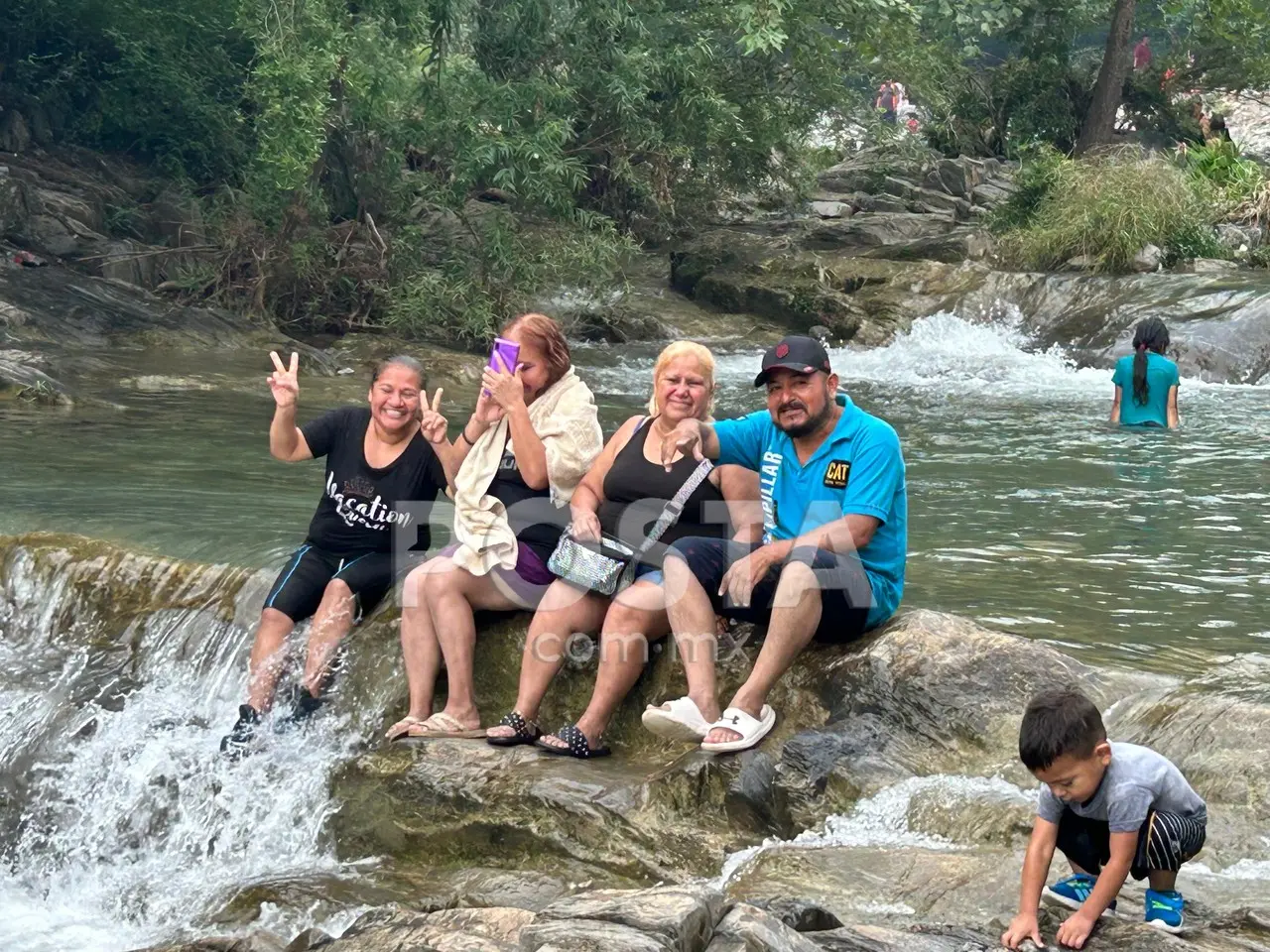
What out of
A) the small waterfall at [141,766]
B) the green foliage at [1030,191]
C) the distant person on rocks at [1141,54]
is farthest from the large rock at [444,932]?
the distant person on rocks at [1141,54]

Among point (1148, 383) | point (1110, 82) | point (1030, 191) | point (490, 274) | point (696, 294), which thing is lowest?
point (1148, 383)

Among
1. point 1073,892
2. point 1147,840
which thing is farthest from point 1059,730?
point 1073,892

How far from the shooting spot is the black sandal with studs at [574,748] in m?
5.69

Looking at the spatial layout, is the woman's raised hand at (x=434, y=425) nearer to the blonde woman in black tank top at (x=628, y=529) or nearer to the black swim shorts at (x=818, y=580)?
the blonde woman in black tank top at (x=628, y=529)

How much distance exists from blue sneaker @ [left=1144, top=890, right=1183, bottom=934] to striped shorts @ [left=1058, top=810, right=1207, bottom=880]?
7cm

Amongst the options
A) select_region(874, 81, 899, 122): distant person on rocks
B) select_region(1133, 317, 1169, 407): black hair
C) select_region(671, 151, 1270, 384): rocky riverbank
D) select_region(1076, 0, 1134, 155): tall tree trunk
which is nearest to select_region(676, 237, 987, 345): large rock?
select_region(671, 151, 1270, 384): rocky riverbank

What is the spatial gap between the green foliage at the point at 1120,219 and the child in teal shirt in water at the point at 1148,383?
7905 mm

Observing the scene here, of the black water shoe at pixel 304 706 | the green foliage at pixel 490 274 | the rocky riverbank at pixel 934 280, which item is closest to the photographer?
the black water shoe at pixel 304 706

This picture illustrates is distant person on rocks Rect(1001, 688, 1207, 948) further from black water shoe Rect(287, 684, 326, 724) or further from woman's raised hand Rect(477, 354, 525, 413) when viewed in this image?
black water shoe Rect(287, 684, 326, 724)

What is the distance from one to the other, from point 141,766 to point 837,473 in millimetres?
3002

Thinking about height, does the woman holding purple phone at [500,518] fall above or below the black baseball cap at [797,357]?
below

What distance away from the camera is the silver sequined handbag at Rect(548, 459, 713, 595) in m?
5.80

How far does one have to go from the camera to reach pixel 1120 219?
20078mm

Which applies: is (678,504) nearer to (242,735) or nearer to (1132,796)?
(242,735)
